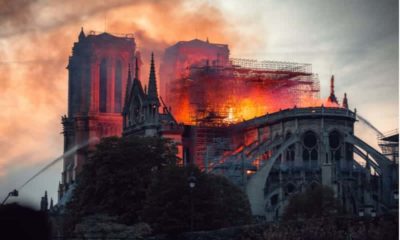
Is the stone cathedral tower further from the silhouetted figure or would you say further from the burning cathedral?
the silhouetted figure

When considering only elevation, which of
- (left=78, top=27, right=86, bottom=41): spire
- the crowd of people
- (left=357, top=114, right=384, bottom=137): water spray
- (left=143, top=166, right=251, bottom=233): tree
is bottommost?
the crowd of people

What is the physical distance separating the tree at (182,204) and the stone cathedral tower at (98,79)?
55887mm

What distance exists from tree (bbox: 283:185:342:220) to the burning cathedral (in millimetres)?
5484

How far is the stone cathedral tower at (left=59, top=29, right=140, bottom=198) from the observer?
320 ft

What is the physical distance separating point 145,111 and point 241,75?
10077 mm

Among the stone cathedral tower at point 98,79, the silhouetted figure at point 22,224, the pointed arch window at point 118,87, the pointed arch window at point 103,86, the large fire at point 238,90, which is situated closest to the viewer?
the silhouetted figure at point 22,224

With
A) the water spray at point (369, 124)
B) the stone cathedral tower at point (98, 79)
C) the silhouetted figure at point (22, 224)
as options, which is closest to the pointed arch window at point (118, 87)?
the stone cathedral tower at point (98, 79)

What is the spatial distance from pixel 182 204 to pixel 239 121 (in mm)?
41033

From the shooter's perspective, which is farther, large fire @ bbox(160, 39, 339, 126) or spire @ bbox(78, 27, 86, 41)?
spire @ bbox(78, 27, 86, 41)

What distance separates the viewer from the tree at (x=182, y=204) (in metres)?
35.1

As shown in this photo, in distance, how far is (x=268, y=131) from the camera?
72062mm

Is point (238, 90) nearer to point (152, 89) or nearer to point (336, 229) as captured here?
point (152, 89)

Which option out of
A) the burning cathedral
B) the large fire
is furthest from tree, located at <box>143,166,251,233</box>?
the large fire

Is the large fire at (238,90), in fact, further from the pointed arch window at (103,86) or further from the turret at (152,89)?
the pointed arch window at (103,86)
